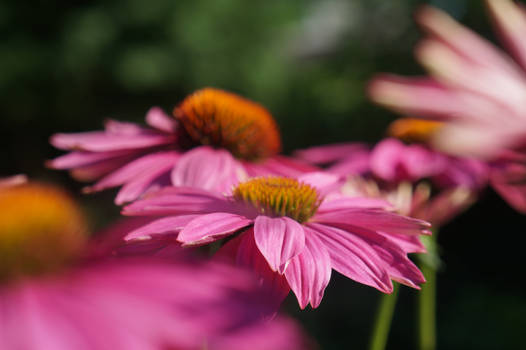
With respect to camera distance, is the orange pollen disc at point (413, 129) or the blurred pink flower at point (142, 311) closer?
the blurred pink flower at point (142, 311)

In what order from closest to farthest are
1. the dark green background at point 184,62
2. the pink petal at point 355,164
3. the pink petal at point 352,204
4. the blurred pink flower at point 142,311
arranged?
the blurred pink flower at point 142,311 < the pink petal at point 352,204 < the pink petal at point 355,164 < the dark green background at point 184,62

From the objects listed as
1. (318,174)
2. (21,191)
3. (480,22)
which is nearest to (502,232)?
(480,22)

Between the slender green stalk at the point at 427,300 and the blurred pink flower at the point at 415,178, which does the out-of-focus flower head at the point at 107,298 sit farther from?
the slender green stalk at the point at 427,300

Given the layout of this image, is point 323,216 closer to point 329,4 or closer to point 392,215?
point 392,215

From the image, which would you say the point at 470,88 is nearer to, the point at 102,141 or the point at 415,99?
the point at 415,99

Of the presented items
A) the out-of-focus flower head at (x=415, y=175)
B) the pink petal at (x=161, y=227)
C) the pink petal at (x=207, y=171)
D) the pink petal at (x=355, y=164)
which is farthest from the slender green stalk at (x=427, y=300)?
the pink petal at (x=161, y=227)

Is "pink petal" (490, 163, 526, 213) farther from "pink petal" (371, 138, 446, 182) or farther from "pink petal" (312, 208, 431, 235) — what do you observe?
"pink petal" (312, 208, 431, 235)
